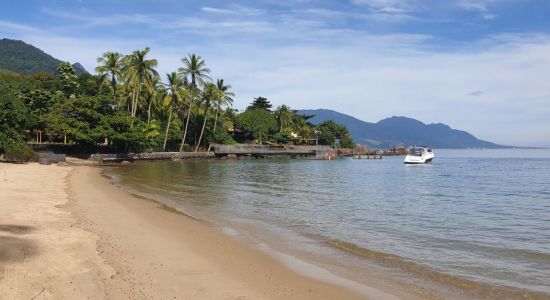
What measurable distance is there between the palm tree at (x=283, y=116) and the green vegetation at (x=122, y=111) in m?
8.71

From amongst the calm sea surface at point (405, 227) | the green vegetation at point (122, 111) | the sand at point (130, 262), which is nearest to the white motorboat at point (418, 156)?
the green vegetation at point (122, 111)

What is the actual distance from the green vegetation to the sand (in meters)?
32.0

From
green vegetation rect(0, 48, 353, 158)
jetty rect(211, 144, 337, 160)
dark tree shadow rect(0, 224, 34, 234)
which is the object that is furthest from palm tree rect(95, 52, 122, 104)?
dark tree shadow rect(0, 224, 34, 234)

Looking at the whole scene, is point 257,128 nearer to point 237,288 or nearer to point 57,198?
point 57,198

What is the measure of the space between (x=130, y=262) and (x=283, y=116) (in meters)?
107

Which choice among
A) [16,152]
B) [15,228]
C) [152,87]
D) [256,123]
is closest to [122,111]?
[152,87]

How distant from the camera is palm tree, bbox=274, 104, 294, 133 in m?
115

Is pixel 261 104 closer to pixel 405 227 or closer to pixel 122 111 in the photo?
pixel 122 111

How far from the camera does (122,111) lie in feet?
204

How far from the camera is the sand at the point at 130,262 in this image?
A: 23.0 ft

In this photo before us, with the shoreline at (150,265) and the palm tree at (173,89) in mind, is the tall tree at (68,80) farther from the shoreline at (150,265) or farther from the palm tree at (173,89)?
the shoreline at (150,265)

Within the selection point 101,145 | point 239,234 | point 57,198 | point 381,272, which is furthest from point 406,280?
point 101,145

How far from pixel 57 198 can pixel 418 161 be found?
6839 centimetres

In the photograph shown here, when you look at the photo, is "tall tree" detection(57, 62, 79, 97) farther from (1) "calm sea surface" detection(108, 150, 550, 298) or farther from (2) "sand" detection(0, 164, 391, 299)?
(2) "sand" detection(0, 164, 391, 299)
